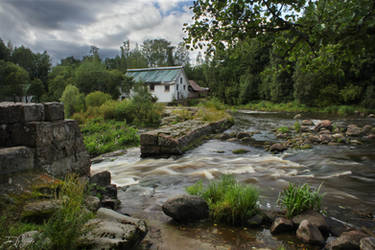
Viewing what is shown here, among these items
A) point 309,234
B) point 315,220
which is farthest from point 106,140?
point 309,234

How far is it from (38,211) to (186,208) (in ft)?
7.61

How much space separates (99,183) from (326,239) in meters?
4.46

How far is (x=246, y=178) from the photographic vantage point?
23.4 ft

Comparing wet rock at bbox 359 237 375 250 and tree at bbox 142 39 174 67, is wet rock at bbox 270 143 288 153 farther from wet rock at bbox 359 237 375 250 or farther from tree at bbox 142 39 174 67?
tree at bbox 142 39 174 67

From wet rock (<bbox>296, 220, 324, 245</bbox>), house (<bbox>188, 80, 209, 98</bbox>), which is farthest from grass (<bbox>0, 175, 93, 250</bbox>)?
house (<bbox>188, 80, 209, 98</bbox>)

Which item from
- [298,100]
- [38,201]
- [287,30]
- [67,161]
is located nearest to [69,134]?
[67,161]

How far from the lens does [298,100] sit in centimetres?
3203

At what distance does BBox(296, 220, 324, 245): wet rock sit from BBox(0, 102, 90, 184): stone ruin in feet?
14.7

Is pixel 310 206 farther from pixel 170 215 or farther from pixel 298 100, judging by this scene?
pixel 298 100

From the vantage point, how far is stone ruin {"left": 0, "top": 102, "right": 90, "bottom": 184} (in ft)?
13.2

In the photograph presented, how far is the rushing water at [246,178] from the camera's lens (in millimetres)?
4023

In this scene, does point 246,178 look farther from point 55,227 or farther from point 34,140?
point 55,227

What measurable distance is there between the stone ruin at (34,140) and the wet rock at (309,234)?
14.7 ft

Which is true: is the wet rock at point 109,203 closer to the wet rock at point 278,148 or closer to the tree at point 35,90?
the wet rock at point 278,148
